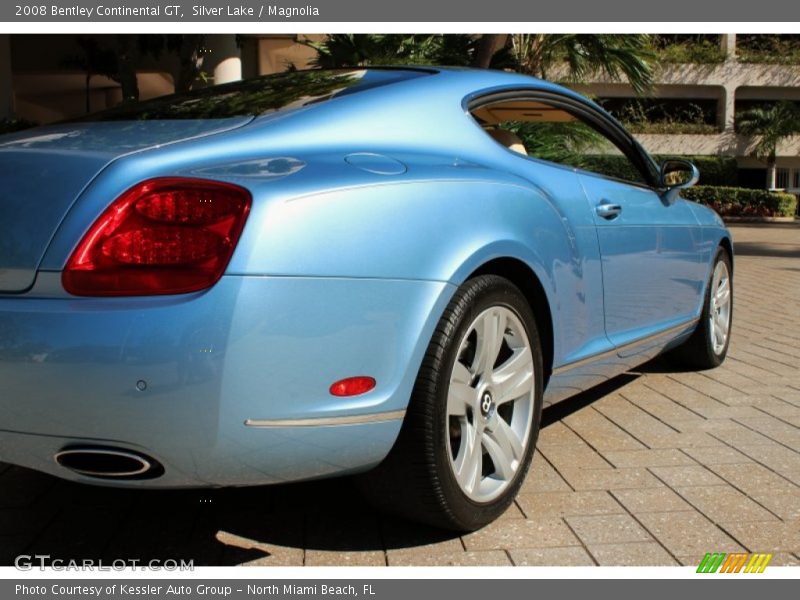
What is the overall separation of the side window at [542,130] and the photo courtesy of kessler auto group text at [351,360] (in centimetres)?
3

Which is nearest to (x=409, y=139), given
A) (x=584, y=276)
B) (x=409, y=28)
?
(x=584, y=276)

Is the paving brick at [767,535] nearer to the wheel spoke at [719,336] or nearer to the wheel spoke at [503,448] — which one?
the wheel spoke at [503,448]

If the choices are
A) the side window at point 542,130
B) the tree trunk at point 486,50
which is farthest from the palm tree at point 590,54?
the side window at point 542,130

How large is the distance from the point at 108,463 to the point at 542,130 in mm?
3825

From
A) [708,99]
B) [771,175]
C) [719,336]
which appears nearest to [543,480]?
[719,336]

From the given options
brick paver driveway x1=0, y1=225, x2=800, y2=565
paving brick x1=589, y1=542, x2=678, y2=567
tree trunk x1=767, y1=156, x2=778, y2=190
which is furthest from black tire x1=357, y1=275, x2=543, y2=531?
tree trunk x1=767, y1=156, x2=778, y2=190

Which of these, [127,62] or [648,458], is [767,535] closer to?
[648,458]

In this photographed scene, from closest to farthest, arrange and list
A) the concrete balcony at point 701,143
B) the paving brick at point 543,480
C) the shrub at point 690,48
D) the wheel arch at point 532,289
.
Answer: the wheel arch at point 532,289 → the paving brick at point 543,480 → the concrete balcony at point 701,143 → the shrub at point 690,48

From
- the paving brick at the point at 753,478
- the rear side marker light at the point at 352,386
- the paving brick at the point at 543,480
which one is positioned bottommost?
the paving brick at the point at 753,478

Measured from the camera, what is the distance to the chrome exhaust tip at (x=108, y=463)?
2.28 meters

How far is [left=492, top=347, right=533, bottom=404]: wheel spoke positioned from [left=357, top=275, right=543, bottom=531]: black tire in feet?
0.83

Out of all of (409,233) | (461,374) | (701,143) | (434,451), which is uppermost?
(409,233)

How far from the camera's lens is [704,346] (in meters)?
5.27

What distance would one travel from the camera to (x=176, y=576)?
2615mm
